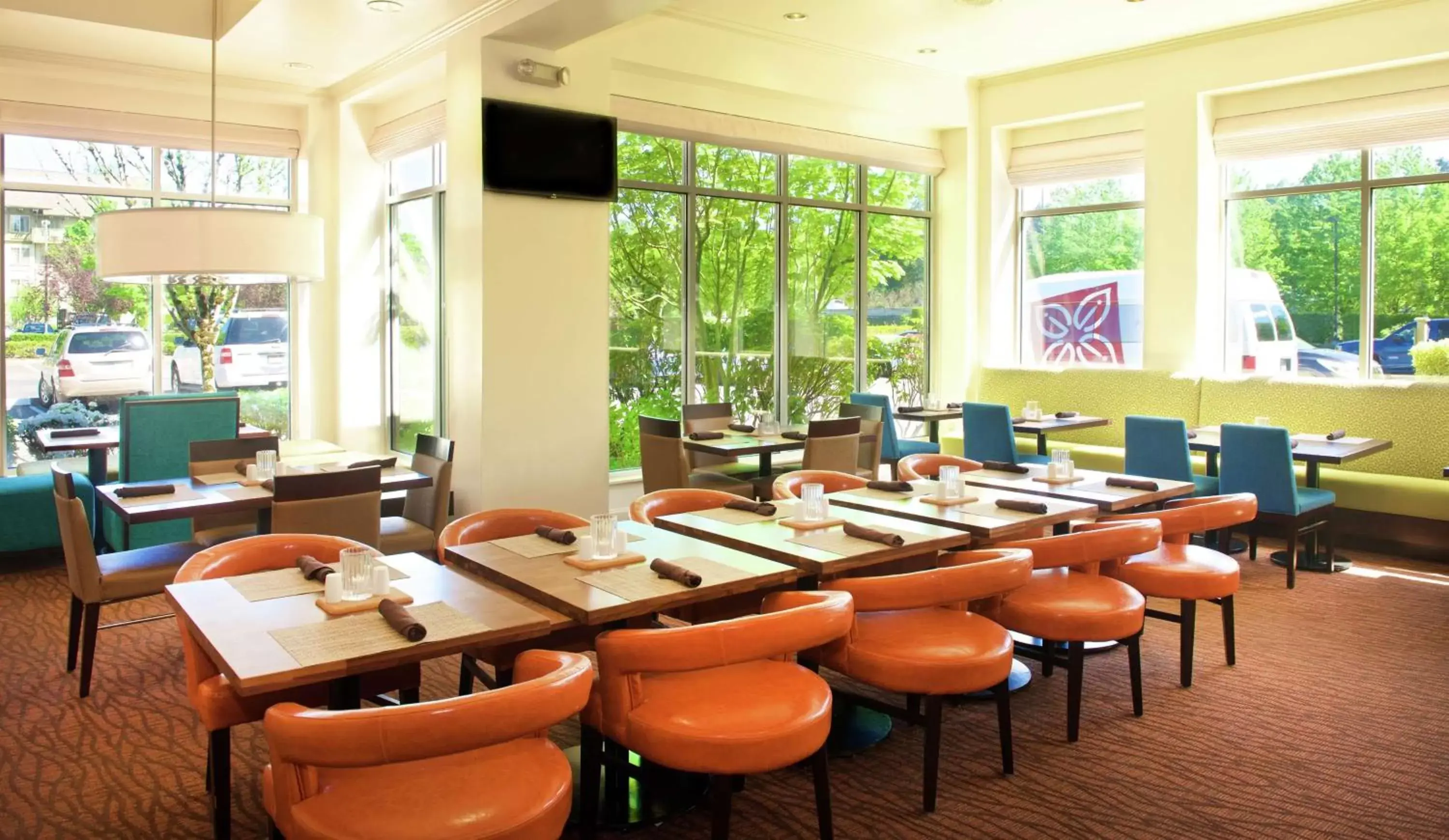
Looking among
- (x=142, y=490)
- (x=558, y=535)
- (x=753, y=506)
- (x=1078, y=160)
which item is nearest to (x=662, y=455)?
(x=753, y=506)

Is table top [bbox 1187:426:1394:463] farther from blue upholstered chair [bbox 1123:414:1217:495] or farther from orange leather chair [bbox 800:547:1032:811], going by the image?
orange leather chair [bbox 800:547:1032:811]

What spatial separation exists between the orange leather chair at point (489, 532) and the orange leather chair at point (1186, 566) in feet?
6.97

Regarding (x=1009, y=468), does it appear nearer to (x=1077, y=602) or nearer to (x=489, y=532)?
(x=1077, y=602)

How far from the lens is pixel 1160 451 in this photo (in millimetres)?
6500

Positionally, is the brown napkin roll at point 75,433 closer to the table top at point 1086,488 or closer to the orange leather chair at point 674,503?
the orange leather chair at point 674,503

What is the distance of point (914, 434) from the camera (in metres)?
10.0

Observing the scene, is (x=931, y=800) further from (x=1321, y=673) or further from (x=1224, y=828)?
(x=1321, y=673)

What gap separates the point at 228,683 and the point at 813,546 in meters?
1.72

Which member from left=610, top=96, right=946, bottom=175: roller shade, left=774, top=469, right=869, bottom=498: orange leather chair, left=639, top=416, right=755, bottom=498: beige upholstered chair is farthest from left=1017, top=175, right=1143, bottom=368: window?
left=774, top=469, right=869, bottom=498: orange leather chair

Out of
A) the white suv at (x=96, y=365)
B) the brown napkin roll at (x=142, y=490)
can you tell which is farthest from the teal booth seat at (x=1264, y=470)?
the white suv at (x=96, y=365)

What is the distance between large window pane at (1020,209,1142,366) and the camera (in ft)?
29.7

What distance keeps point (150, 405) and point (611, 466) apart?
3.15 metres

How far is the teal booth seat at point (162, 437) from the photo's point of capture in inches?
237

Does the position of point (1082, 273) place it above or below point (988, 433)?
above
